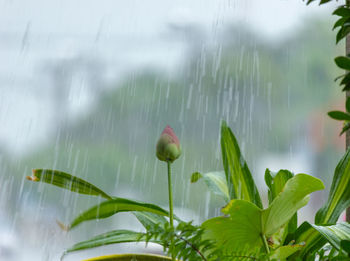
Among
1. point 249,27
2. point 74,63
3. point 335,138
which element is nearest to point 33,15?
point 74,63

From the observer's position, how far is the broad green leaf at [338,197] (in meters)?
0.60

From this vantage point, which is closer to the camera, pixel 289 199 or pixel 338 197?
pixel 289 199

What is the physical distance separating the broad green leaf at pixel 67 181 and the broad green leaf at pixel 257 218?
171 millimetres

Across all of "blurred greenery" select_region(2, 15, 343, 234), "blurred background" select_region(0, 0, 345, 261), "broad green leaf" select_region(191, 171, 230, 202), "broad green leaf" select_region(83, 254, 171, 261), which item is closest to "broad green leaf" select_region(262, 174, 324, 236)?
"broad green leaf" select_region(83, 254, 171, 261)

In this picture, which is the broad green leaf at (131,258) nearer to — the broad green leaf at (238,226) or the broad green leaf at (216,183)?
the broad green leaf at (238,226)

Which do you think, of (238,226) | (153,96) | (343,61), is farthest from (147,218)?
(153,96)

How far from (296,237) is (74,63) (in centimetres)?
244

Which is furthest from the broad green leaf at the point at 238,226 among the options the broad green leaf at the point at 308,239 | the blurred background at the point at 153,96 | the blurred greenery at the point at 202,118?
the blurred greenery at the point at 202,118

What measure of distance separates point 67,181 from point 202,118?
1.65 m

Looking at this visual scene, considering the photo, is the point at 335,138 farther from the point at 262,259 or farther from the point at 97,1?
the point at 97,1

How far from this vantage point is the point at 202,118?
7.16 feet

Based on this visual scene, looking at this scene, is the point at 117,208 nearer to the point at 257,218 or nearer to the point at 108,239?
the point at 108,239

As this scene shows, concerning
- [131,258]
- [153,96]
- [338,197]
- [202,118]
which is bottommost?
[131,258]

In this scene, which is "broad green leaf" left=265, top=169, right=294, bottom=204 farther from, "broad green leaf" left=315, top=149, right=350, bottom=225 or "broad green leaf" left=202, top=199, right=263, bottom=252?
"broad green leaf" left=202, top=199, right=263, bottom=252
